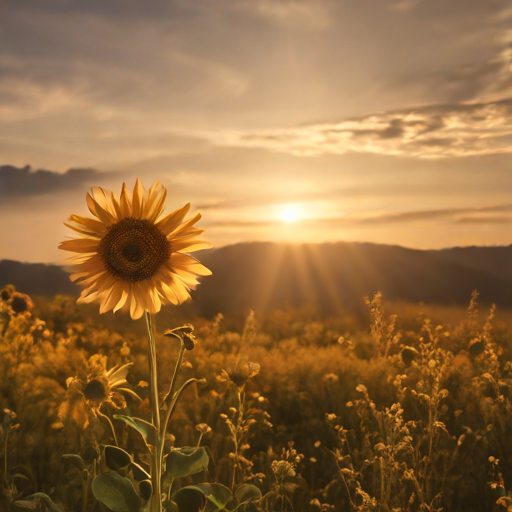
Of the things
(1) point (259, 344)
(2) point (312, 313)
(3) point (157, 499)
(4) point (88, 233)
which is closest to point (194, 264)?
(4) point (88, 233)

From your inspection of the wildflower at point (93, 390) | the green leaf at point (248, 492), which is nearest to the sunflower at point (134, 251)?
the wildflower at point (93, 390)

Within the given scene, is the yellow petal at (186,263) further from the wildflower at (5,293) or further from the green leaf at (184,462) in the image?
the wildflower at (5,293)

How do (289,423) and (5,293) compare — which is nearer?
(289,423)

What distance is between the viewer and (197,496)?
7.54 ft

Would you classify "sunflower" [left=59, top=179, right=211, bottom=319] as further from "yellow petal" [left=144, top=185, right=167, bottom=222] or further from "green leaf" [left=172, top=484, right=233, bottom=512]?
"green leaf" [left=172, top=484, right=233, bottom=512]

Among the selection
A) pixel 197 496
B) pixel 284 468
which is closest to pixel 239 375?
pixel 284 468

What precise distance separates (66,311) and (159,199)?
498 cm

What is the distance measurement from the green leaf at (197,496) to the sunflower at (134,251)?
779 millimetres

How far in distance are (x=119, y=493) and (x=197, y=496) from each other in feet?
1.15

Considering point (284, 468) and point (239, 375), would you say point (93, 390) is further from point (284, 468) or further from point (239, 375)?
point (284, 468)

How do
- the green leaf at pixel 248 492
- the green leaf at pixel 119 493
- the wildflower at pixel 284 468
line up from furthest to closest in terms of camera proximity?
the wildflower at pixel 284 468 → the green leaf at pixel 248 492 → the green leaf at pixel 119 493

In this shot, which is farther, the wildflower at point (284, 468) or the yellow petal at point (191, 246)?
the wildflower at point (284, 468)

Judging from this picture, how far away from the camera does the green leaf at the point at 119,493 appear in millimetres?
2080

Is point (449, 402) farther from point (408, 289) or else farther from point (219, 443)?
point (408, 289)
